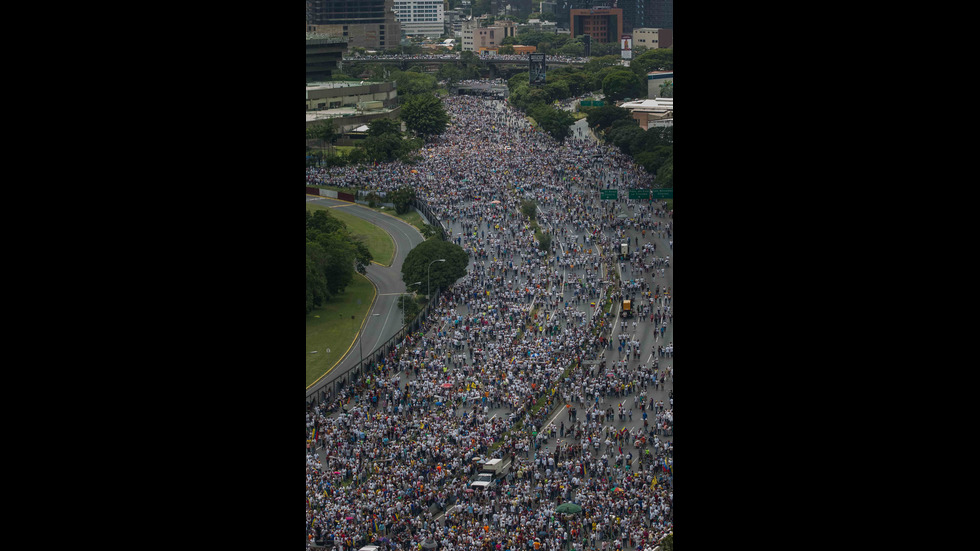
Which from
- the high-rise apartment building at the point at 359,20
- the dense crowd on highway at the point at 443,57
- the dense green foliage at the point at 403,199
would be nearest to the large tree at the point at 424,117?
the dense green foliage at the point at 403,199

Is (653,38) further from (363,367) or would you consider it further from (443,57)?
(363,367)

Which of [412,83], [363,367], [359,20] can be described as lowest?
[363,367]

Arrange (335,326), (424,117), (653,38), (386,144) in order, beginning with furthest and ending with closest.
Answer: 1. (653,38)
2. (424,117)
3. (386,144)
4. (335,326)

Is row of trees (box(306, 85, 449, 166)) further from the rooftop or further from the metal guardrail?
the metal guardrail

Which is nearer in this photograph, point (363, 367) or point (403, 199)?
point (363, 367)

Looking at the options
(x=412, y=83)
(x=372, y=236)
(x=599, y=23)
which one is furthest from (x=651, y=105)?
(x=599, y=23)

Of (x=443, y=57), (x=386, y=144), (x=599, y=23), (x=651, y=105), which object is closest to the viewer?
(x=386, y=144)
